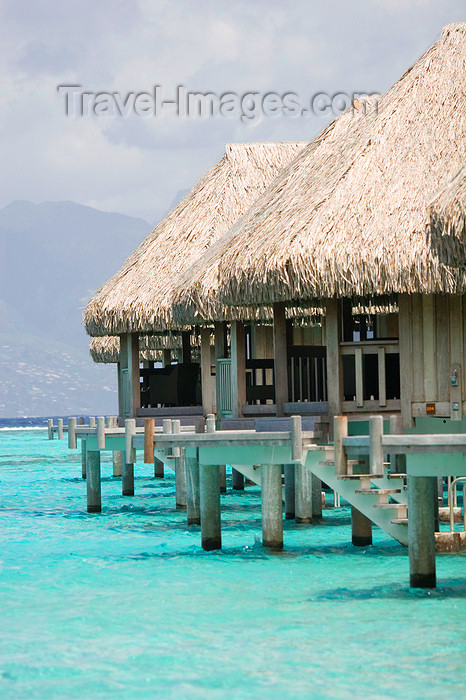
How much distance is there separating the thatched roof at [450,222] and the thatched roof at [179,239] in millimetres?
9457

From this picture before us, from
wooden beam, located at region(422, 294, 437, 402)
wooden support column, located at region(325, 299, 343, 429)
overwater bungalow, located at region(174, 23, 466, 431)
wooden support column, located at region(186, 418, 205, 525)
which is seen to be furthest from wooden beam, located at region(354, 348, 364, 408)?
wooden support column, located at region(186, 418, 205, 525)

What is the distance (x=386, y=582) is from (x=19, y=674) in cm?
445

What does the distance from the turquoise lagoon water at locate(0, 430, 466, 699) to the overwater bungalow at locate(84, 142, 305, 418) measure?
179 inches

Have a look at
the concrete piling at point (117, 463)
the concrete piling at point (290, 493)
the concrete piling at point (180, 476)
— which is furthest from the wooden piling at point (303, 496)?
the concrete piling at point (117, 463)

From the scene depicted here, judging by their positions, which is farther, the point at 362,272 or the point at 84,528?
the point at 84,528

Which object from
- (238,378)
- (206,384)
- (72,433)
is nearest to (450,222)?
(238,378)

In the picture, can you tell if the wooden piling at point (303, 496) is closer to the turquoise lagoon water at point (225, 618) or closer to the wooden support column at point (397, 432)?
the turquoise lagoon water at point (225, 618)

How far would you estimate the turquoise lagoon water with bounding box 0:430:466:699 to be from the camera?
900 centimetres

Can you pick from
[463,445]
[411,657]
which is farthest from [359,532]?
[411,657]

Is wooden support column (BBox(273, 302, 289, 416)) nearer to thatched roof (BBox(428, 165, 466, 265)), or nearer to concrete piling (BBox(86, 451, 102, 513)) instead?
thatched roof (BBox(428, 165, 466, 265))

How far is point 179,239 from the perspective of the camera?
22688 mm

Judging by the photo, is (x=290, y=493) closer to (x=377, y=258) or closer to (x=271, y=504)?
(x=271, y=504)

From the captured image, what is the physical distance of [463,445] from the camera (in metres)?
10.8

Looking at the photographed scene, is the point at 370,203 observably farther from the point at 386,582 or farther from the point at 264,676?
the point at 264,676
